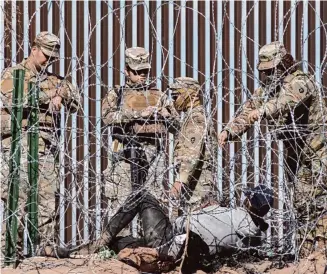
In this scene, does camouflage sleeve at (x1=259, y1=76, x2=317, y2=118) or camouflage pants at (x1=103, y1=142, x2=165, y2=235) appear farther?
camouflage sleeve at (x1=259, y1=76, x2=317, y2=118)

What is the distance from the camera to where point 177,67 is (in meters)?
9.32

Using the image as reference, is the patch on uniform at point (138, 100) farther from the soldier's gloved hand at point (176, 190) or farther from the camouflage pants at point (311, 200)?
the camouflage pants at point (311, 200)

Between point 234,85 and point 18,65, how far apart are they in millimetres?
2052

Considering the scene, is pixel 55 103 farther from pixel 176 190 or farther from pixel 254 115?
pixel 254 115

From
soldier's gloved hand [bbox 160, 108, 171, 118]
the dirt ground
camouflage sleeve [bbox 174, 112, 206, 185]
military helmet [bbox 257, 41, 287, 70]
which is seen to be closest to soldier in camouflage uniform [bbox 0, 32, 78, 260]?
the dirt ground

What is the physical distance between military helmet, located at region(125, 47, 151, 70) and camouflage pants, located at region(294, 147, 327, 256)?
3.69ft

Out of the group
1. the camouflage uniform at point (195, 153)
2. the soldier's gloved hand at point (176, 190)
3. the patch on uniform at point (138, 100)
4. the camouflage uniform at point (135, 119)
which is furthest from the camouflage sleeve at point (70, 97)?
the soldier's gloved hand at point (176, 190)

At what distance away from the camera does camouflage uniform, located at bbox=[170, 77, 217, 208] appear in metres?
7.01

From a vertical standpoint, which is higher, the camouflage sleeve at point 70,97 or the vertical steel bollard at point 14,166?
the camouflage sleeve at point 70,97

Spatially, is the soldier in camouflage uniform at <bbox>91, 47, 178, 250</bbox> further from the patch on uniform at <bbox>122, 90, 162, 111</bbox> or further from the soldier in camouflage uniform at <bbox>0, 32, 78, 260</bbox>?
the soldier in camouflage uniform at <bbox>0, 32, 78, 260</bbox>

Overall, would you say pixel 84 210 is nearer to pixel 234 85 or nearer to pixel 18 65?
pixel 18 65

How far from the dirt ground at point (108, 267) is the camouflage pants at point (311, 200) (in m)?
0.13

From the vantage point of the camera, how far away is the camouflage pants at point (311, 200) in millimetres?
6727

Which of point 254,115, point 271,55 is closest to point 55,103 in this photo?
point 254,115
